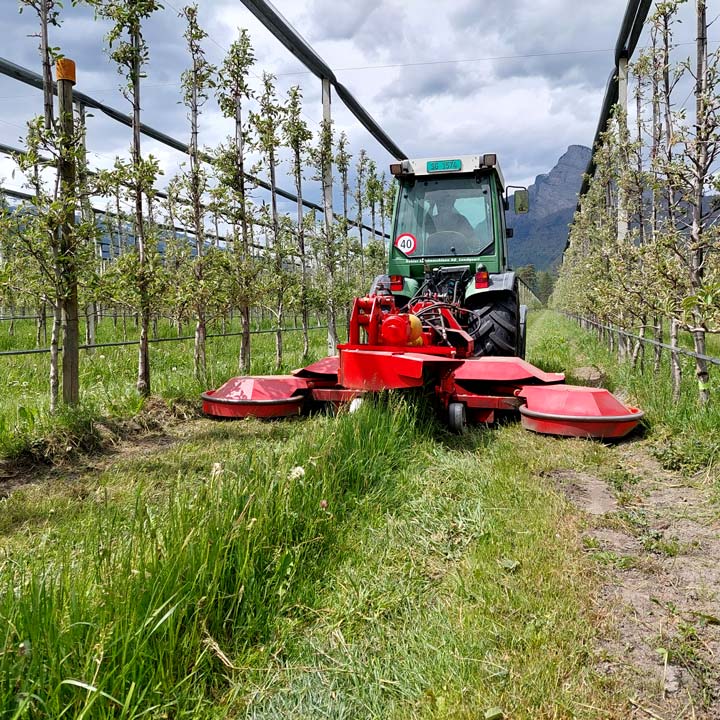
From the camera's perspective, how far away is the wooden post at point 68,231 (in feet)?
14.9

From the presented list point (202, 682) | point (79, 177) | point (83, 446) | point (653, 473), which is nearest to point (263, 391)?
point (83, 446)

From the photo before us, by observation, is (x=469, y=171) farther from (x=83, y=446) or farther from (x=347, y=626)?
(x=347, y=626)

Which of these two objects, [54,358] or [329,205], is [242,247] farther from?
[329,205]

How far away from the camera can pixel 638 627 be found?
195 centimetres

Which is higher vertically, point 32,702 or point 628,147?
point 628,147

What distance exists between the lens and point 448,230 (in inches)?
252

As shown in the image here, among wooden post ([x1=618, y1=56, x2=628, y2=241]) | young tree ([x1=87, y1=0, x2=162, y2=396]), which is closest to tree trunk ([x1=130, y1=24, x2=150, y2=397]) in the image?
young tree ([x1=87, y1=0, x2=162, y2=396])

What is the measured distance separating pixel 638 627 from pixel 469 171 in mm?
5258

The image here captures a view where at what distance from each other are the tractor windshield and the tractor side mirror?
30cm

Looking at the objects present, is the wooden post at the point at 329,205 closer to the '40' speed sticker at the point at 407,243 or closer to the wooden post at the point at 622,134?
the '40' speed sticker at the point at 407,243

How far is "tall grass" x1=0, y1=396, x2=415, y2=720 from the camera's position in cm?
140

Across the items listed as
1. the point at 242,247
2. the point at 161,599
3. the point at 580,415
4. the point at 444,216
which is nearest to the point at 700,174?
the point at 580,415

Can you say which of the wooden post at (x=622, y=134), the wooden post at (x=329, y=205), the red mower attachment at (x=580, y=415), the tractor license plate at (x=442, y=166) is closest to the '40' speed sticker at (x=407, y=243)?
the tractor license plate at (x=442, y=166)

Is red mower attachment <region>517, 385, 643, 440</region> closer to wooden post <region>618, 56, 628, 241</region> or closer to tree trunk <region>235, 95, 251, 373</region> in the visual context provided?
tree trunk <region>235, 95, 251, 373</region>
